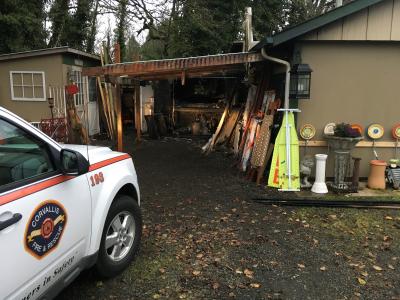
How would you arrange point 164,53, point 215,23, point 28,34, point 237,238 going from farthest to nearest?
point 164,53 → point 215,23 → point 28,34 → point 237,238

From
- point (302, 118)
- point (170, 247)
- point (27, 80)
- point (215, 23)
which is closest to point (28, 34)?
point (27, 80)

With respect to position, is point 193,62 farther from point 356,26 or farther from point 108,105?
point 108,105

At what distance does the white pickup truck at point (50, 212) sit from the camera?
225cm

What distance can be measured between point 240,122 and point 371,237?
6196 mm

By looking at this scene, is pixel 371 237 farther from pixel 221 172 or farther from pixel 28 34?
pixel 28 34

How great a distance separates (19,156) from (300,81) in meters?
5.28

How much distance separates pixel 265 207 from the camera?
6.11m

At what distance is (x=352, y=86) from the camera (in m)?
7.36

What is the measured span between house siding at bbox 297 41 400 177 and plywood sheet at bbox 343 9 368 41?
7.1 inches

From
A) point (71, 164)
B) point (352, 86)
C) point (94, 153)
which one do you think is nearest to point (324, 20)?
point (352, 86)

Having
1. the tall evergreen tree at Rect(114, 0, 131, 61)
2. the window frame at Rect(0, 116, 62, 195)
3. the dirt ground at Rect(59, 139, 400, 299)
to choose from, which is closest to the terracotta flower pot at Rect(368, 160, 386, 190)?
the dirt ground at Rect(59, 139, 400, 299)

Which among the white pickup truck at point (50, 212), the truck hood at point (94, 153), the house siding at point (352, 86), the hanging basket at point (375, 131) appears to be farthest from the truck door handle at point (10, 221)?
the hanging basket at point (375, 131)

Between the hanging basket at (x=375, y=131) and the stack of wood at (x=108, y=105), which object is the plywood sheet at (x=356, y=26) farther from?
the stack of wood at (x=108, y=105)

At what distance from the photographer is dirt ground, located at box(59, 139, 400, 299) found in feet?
11.9
